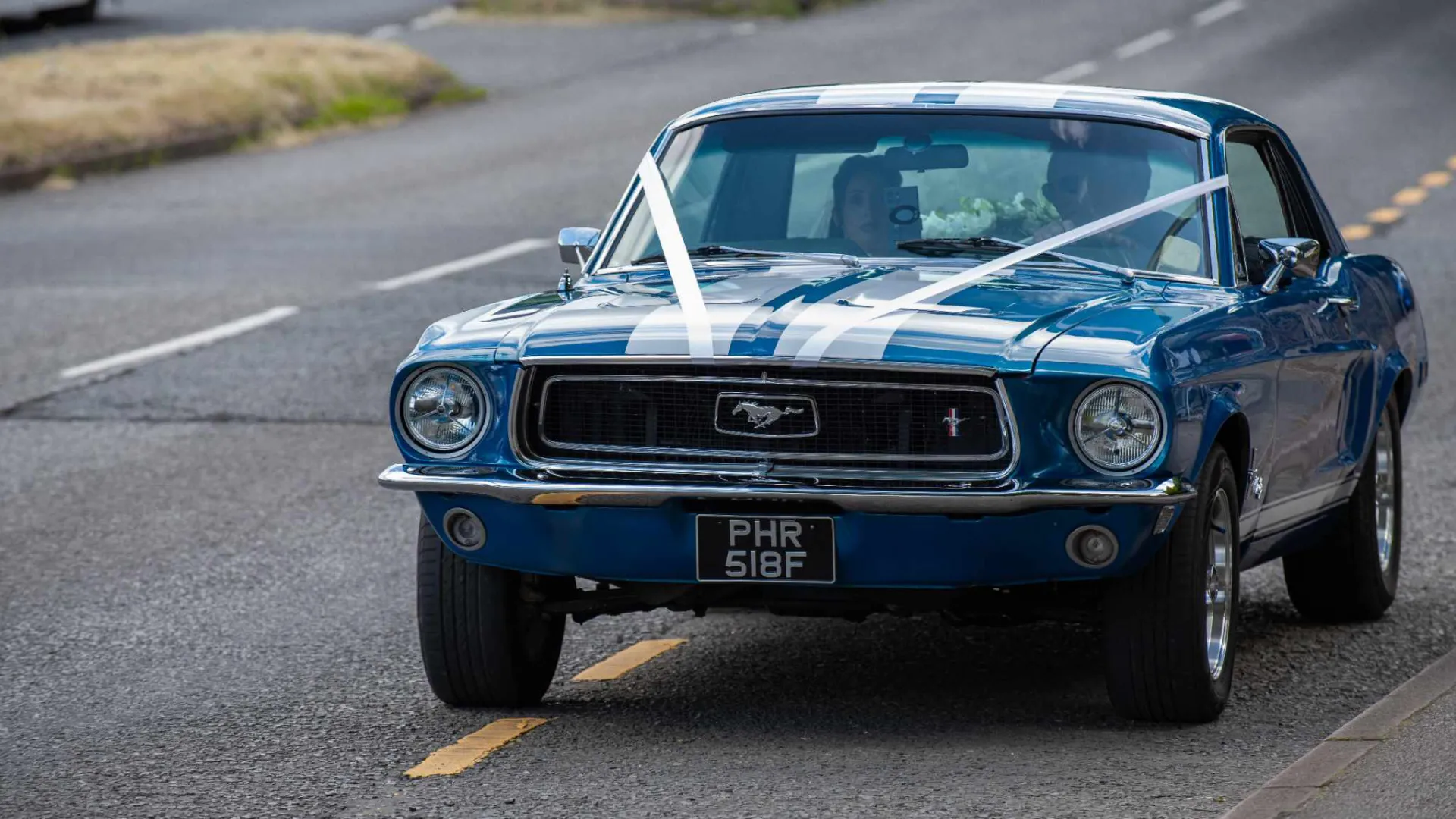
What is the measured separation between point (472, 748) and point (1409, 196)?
→ 49.9ft

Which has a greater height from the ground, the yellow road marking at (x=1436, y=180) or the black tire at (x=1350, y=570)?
the yellow road marking at (x=1436, y=180)

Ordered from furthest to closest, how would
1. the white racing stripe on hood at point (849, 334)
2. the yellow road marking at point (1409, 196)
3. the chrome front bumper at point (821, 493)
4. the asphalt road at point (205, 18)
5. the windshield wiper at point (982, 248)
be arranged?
1. the asphalt road at point (205, 18)
2. the yellow road marking at point (1409, 196)
3. the windshield wiper at point (982, 248)
4. the white racing stripe on hood at point (849, 334)
5. the chrome front bumper at point (821, 493)

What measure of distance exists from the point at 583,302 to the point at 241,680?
1444mm

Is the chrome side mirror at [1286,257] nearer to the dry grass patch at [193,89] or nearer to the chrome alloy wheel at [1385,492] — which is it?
the chrome alloy wheel at [1385,492]

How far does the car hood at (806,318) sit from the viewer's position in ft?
18.3

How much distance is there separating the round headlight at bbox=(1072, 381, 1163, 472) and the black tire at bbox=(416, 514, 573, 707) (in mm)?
1442

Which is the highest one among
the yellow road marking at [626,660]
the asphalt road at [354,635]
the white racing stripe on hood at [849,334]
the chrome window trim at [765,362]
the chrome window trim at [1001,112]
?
the chrome window trim at [1001,112]

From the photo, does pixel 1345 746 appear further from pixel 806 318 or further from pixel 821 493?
pixel 806 318

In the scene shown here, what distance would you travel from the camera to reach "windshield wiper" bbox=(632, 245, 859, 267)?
6594 mm

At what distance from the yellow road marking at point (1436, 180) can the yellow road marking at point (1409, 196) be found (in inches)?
10.1

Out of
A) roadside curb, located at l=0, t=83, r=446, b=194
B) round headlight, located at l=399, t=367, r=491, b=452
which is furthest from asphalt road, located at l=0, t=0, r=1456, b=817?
roadside curb, located at l=0, t=83, r=446, b=194

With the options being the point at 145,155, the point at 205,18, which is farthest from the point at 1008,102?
the point at 205,18

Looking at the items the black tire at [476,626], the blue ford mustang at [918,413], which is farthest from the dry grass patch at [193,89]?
the black tire at [476,626]

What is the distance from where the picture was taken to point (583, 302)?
20.3 ft
